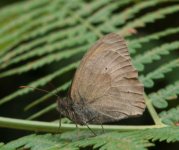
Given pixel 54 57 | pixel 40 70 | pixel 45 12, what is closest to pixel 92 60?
pixel 54 57

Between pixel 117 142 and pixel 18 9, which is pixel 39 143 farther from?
pixel 18 9

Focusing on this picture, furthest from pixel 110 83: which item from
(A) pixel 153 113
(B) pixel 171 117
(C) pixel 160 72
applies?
(B) pixel 171 117

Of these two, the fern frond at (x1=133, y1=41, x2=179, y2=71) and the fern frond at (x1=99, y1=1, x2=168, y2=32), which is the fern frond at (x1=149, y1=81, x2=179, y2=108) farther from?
the fern frond at (x1=99, y1=1, x2=168, y2=32)

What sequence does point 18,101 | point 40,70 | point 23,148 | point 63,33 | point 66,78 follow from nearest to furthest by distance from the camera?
point 23,148 → point 63,33 → point 66,78 → point 40,70 → point 18,101

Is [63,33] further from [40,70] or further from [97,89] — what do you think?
[40,70]

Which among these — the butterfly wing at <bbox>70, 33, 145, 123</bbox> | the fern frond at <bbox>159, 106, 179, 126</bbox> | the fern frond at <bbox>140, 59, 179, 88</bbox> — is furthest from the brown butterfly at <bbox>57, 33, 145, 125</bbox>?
the fern frond at <bbox>159, 106, 179, 126</bbox>
